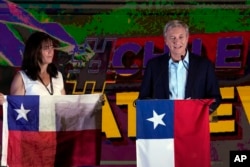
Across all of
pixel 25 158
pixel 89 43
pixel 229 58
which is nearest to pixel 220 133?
pixel 229 58

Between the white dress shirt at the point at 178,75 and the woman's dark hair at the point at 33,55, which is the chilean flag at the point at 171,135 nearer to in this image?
the white dress shirt at the point at 178,75

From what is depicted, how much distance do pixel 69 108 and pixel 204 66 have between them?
44.3 inches

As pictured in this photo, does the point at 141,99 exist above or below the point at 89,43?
below

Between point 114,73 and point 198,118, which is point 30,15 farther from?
point 198,118

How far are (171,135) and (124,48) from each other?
157cm

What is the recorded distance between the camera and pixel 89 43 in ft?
20.7

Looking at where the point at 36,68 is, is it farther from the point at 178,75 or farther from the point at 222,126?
the point at 222,126

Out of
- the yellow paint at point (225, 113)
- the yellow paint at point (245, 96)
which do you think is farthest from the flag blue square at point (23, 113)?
the yellow paint at point (245, 96)

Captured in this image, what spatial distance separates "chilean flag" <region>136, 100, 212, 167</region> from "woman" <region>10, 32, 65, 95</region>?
76 cm

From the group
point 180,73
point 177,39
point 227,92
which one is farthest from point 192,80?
Result: point 227,92

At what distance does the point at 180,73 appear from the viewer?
4785 millimetres

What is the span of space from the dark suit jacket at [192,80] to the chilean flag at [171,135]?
0.35 ft

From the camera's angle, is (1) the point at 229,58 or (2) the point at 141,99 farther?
(1) the point at 229,58

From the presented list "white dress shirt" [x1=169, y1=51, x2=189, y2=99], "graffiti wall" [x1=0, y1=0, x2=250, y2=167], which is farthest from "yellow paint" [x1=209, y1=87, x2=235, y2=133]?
"white dress shirt" [x1=169, y1=51, x2=189, y2=99]
